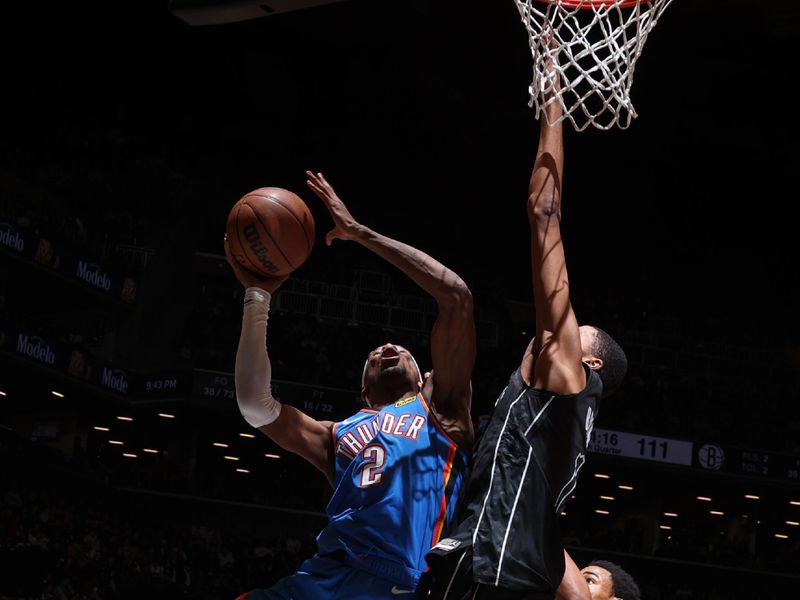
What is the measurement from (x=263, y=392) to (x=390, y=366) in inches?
17.0

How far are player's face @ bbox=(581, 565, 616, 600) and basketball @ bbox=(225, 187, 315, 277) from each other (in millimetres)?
1469

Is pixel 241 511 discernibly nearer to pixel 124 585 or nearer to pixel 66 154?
pixel 124 585

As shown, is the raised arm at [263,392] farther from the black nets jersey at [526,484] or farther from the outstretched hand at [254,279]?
the black nets jersey at [526,484]

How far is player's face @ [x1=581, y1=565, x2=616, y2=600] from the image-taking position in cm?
376

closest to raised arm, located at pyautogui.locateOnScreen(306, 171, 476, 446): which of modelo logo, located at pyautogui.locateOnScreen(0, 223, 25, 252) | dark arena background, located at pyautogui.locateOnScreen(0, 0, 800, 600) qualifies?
dark arena background, located at pyautogui.locateOnScreen(0, 0, 800, 600)

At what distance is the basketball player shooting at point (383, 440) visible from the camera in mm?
3166

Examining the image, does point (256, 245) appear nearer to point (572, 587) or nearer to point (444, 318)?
point (444, 318)

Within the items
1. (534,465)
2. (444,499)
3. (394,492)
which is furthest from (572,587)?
(534,465)

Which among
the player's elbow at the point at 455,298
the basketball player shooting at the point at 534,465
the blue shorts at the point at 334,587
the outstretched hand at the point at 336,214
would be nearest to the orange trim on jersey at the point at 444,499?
the blue shorts at the point at 334,587

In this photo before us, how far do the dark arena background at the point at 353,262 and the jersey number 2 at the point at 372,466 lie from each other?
1180 centimetres

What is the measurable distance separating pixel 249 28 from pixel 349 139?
141 inches

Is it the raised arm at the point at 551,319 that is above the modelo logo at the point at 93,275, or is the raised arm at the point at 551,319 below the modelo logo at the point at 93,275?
below

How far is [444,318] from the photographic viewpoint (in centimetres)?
339

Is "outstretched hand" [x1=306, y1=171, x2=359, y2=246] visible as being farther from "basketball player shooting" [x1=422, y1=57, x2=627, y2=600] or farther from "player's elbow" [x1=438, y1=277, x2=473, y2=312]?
"basketball player shooting" [x1=422, y1=57, x2=627, y2=600]
